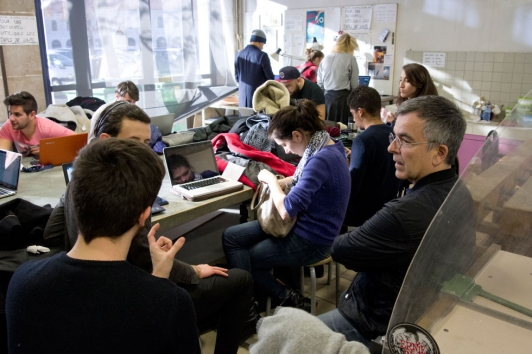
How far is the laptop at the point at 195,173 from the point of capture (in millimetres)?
2342

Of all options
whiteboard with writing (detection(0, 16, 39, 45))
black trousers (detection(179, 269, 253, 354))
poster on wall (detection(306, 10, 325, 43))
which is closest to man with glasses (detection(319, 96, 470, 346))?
black trousers (detection(179, 269, 253, 354))

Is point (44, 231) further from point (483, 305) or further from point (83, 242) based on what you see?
point (483, 305)

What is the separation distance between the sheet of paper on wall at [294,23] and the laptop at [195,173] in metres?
4.47

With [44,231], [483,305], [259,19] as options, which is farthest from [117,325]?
[259,19]

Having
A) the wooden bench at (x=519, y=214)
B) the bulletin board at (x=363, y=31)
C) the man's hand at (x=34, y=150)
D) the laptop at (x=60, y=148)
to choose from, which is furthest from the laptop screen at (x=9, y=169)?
the bulletin board at (x=363, y=31)

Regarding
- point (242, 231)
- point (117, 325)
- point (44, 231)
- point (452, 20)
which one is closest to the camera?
point (117, 325)

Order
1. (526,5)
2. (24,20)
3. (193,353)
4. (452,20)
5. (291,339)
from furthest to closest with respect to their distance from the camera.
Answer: (452,20)
(526,5)
(24,20)
(193,353)
(291,339)

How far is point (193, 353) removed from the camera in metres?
1.16

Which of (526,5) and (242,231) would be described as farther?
(526,5)

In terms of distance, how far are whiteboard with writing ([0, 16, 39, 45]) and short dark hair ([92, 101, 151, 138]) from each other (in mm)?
2706

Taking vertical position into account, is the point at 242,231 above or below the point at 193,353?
below

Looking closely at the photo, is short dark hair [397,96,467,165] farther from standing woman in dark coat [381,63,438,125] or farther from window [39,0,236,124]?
window [39,0,236,124]

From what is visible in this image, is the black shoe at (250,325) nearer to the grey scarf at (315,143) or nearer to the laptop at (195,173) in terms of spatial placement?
the laptop at (195,173)

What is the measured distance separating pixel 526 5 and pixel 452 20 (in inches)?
29.3
